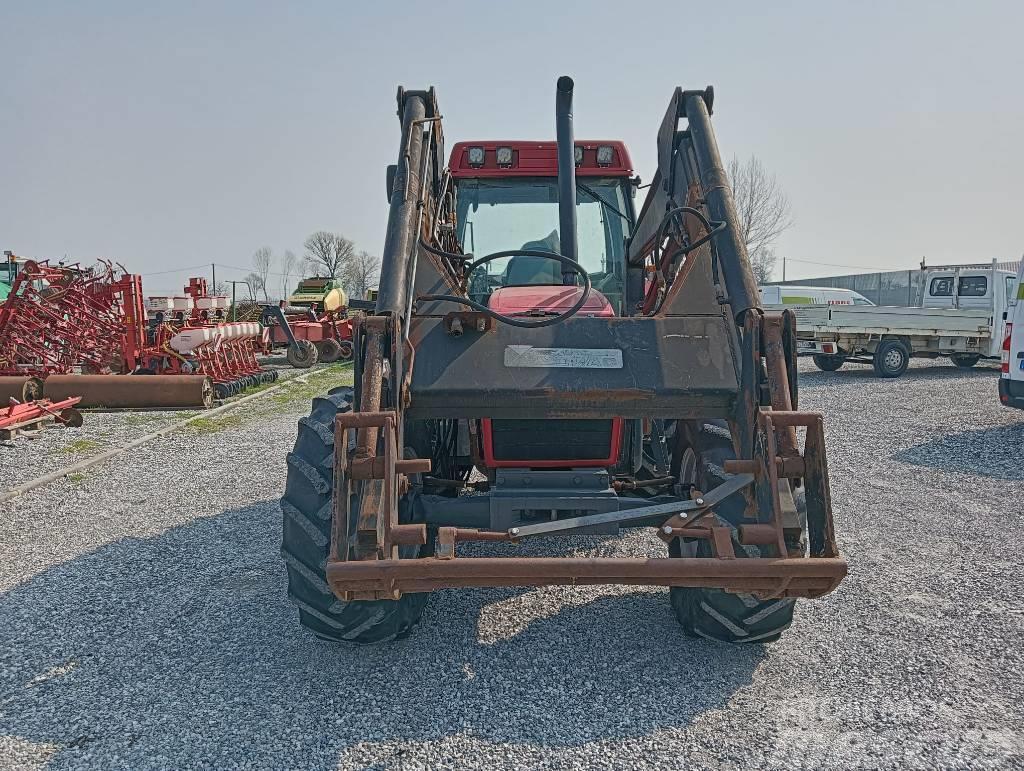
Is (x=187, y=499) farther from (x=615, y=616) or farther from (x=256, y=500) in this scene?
(x=615, y=616)

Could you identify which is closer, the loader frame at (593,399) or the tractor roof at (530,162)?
the loader frame at (593,399)

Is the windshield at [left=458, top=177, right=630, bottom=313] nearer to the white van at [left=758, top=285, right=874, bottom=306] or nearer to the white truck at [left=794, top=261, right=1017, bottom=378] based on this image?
the white truck at [left=794, top=261, right=1017, bottom=378]

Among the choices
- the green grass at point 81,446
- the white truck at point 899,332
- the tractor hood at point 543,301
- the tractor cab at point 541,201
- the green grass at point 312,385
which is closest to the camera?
the tractor hood at point 543,301

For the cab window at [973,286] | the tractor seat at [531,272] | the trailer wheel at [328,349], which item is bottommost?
the trailer wheel at [328,349]

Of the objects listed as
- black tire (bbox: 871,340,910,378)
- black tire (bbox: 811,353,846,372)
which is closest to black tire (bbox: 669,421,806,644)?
black tire (bbox: 871,340,910,378)

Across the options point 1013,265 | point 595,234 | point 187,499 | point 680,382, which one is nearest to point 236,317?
point 187,499

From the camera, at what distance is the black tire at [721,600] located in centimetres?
301

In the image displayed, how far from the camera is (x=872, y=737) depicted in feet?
8.93

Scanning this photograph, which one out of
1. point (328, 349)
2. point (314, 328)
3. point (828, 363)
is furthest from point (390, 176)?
point (328, 349)

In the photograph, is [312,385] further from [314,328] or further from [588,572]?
[588,572]

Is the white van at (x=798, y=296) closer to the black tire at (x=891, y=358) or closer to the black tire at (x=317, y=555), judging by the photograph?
the black tire at (x=891, y=358)

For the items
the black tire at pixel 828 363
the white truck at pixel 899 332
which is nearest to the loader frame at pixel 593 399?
the white truck at pixel 899 332

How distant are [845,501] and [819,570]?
4.10m

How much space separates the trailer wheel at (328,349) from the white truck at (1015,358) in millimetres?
15111
